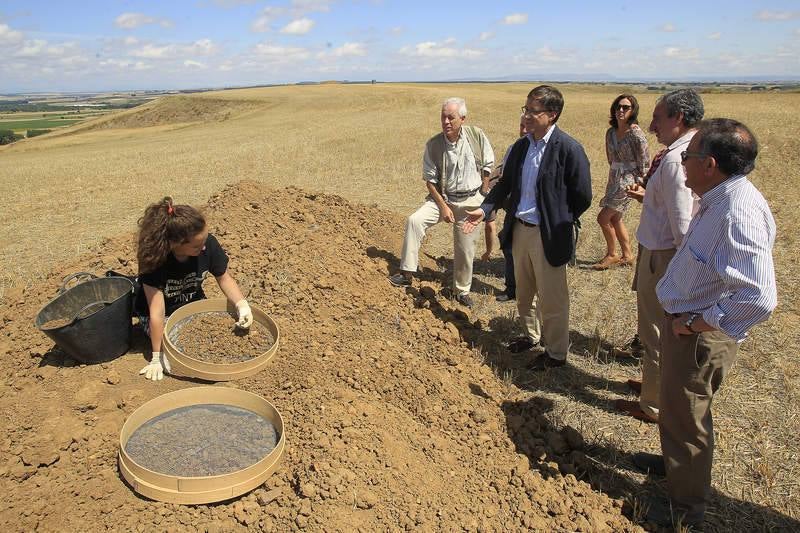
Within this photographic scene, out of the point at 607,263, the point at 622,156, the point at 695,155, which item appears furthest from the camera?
the point at 607,263

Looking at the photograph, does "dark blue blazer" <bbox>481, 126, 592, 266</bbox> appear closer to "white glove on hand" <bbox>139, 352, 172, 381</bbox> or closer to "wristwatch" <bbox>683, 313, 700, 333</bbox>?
"wristwatch" <bbox>683, 313, 700, 333</bbox>

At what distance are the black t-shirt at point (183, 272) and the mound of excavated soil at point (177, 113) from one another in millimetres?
37568

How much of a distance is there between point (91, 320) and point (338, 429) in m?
1.90

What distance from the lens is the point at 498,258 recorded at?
24.1 feet

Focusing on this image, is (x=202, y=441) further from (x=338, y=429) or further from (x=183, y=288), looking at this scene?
(x=183, y=288)

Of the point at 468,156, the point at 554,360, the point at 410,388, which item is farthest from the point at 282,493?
the point at 468,156

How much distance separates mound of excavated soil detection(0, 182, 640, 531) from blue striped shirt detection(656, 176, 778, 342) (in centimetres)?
135

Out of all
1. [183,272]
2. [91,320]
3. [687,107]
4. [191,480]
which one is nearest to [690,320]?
[687,107]

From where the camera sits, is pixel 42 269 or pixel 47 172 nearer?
pixel 42 269

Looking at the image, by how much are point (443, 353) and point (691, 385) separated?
211 cm

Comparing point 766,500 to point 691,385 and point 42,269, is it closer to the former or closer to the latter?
point 691,385

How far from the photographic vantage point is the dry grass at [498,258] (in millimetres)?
3475

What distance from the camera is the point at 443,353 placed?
439 centimetres

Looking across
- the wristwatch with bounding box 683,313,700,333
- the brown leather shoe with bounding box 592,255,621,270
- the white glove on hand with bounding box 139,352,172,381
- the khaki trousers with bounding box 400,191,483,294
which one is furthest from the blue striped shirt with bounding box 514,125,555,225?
the brown leather shoe with bounding box 592,255,621,270
